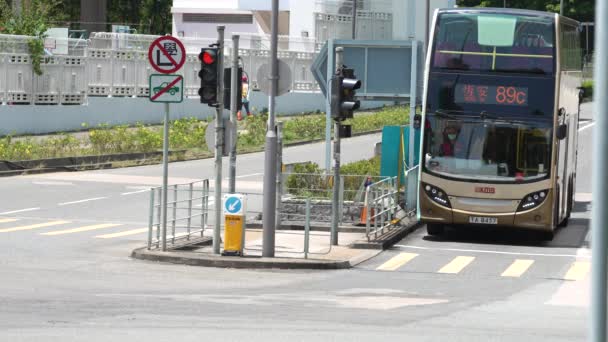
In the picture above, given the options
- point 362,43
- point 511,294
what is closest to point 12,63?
point 362,43

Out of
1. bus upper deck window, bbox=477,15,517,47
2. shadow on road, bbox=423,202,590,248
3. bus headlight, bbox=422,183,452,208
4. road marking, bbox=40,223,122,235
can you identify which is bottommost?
shadow on road, bbox=423,202,590,248

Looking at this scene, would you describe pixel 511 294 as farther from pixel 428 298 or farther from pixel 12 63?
pixel 12 63

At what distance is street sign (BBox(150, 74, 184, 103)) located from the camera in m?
18.8

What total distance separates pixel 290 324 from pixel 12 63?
32.8 m

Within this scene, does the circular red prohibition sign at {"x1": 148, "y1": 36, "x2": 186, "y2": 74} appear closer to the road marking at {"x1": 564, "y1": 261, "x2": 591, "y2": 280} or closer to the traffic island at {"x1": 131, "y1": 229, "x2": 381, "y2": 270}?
the traffic island at {"x1": 131, "y1": 229, "x2": 381, "y2": 270}

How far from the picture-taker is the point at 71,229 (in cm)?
2361

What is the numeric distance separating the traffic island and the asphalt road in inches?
11.4

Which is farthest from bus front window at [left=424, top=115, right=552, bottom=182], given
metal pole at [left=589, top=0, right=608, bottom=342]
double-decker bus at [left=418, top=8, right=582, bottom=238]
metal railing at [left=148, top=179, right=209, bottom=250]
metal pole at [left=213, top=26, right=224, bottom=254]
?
metal pole at [left=589, top=0, right=608, bottom=342]

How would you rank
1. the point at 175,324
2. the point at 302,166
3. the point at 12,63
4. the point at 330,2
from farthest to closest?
the point at 330,2 → the point at 12,63 → the point at 302,166 → the point at 175,324

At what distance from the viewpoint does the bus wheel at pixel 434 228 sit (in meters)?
24.6

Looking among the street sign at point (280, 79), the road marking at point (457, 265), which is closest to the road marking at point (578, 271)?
the road marking at point (457, 265)

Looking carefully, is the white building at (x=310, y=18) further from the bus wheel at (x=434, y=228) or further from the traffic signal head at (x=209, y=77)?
the traffic signal head at (x=209, y=77)

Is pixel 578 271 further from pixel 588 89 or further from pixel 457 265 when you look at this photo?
pixel 588 89

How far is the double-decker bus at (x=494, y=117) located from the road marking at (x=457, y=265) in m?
2.22
